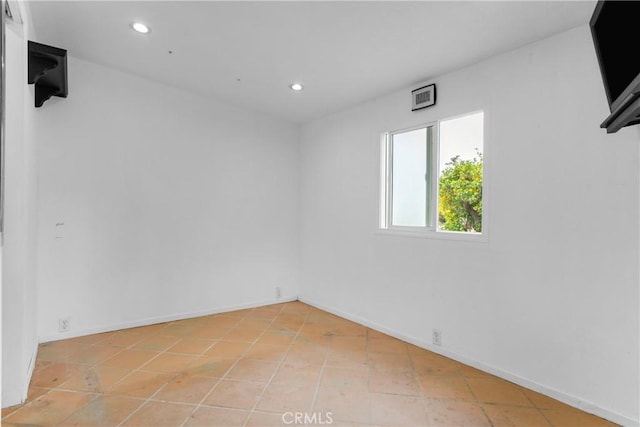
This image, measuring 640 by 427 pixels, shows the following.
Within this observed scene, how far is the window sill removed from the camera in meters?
2.77

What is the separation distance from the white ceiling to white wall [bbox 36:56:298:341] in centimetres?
53

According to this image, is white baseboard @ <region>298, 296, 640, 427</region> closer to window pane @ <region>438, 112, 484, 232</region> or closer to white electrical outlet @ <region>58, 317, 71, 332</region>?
window pane @ <region>438, 112, 484, 232</region>

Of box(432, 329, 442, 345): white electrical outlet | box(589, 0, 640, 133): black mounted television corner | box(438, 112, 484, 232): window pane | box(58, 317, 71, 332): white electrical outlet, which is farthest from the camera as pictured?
box(58, 317, 71, 332): white electrical outlet

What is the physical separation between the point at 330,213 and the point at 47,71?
3.08m

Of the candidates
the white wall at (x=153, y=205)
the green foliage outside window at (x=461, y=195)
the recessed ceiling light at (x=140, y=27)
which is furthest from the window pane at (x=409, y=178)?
the recessed ceiling light at (x=140, y=27)

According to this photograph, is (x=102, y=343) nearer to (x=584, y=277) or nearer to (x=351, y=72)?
(x=351, y=72)

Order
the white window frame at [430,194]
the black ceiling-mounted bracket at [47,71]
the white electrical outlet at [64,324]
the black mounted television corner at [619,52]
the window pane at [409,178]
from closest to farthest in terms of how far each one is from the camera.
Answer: the black mounted television corner at [619,52]
the black ceiling-mounted bracket at [47,71]
the white window frame at [430,194]
the white electrical outlet at [64,324]
the window pane at [409,178]

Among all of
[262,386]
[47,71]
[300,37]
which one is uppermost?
[300,37]

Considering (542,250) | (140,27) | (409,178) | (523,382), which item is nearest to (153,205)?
(140,27)

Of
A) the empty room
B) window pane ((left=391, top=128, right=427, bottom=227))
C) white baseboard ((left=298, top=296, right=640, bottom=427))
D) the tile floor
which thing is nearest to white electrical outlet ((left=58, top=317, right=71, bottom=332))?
the empty room

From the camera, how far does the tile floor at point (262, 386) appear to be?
2.05m

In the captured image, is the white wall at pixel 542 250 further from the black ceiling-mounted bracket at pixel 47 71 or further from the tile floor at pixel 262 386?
the black ceiling-mounted bracket at pixel 47 71

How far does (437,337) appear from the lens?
3.03 meters

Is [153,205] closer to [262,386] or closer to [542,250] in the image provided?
[262,386]
